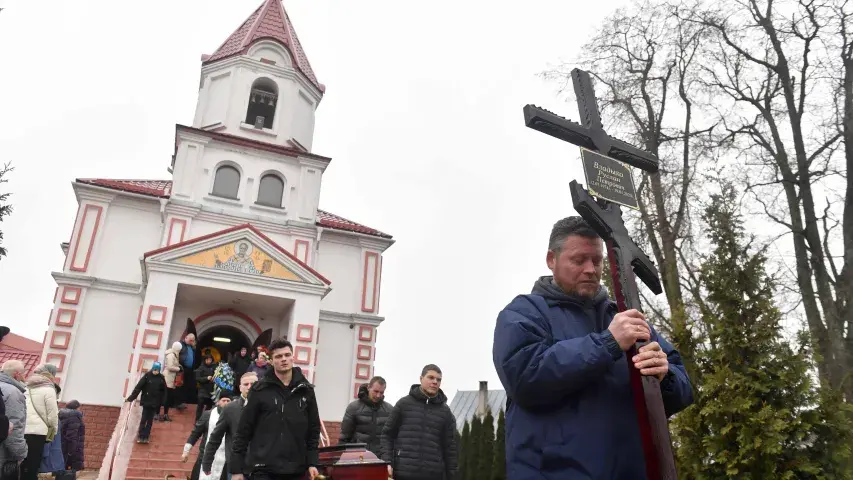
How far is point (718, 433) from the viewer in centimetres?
670

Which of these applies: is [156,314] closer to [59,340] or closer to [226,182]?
[59,340]

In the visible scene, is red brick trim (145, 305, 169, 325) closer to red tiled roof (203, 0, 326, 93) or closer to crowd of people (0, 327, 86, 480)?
crowd of people (0, 327, 86, 480)

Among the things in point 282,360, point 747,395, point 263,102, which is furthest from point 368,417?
point 263,102

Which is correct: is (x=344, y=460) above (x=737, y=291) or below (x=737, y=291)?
below

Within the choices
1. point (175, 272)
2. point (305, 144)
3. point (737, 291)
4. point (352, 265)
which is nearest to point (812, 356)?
point (737, 291)

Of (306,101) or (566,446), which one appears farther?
(306,101)

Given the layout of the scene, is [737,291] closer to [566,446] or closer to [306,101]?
[566,446]

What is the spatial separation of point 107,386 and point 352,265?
26.4 ft

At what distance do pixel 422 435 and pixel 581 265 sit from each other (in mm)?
4529

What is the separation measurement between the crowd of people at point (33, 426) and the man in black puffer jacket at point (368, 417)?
3.37 meters

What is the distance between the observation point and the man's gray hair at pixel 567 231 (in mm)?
2539

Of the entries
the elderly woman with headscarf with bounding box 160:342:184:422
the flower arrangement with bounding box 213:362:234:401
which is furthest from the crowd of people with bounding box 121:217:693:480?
the elderly woman with headscarf with bounding box 160:342:184:422

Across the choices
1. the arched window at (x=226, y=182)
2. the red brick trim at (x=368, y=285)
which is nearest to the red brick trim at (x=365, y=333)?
the red brick trim at (x=368, y=285)

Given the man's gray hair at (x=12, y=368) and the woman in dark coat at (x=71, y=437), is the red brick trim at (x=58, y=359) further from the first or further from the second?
the man's gray hair at (x=12, y=368)
